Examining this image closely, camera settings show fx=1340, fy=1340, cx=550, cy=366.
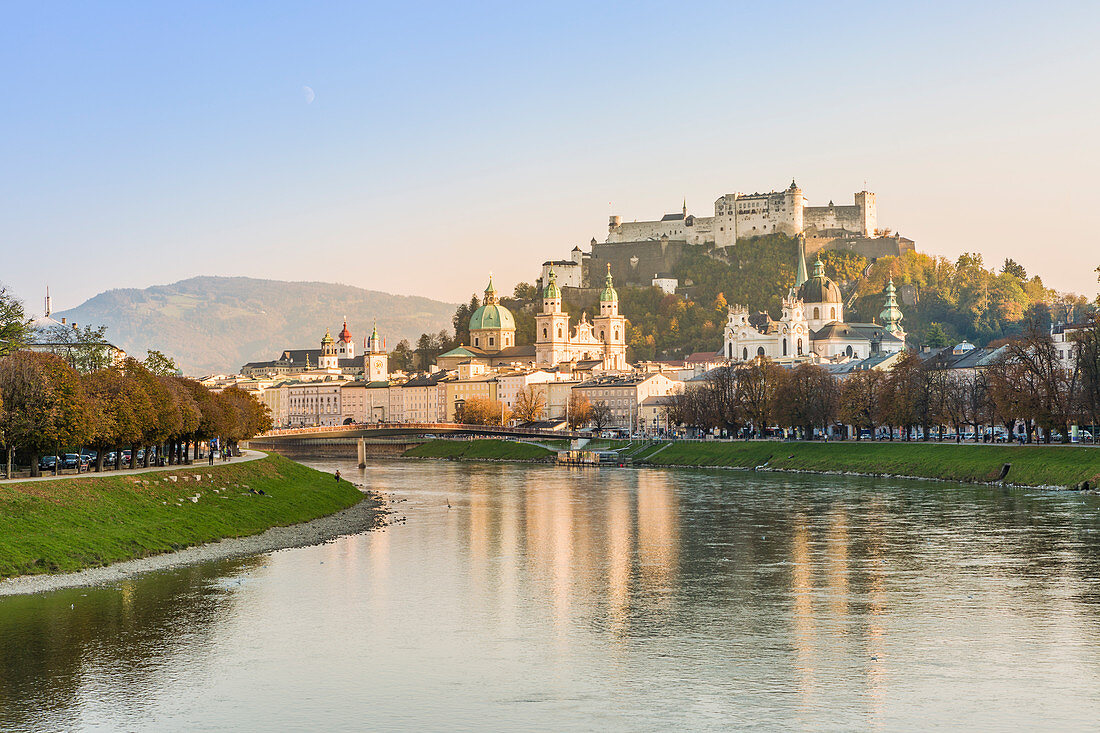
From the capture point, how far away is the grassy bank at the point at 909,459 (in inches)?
2135

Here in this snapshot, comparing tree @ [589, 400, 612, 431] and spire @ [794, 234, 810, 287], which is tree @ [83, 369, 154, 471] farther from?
spire @ [794, 234, 810, 287]

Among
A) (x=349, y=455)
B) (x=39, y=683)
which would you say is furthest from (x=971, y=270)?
(x=39, y=683)

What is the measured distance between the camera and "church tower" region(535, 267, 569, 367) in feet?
→ 534

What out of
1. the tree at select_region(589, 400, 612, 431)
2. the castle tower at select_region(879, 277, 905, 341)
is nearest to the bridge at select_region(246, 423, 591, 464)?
the tree at select_region(589, 400, 612, 431)

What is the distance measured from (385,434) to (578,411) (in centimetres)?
2079

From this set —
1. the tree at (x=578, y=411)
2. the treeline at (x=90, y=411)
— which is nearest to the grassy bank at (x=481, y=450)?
the tree at (x=578, y=411)

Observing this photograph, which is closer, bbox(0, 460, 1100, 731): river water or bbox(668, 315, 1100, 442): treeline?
bbox(0, 460, 1100, 731): river water

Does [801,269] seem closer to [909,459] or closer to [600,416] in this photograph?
[600,416]

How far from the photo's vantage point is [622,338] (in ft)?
545

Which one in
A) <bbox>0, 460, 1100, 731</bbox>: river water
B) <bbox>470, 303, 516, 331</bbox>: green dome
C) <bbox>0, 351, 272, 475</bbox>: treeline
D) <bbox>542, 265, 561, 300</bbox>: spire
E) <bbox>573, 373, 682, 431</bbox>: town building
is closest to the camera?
<bbox>0, 460, 1100, 731</bbox>: river water

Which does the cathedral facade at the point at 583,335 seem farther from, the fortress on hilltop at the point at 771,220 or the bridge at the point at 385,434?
the bridge at the point at 385,434

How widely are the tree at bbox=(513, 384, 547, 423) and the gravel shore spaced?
81.1 metres

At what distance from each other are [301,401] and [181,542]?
471ft

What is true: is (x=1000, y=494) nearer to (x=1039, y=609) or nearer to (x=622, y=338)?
(x=1039, y=609)
